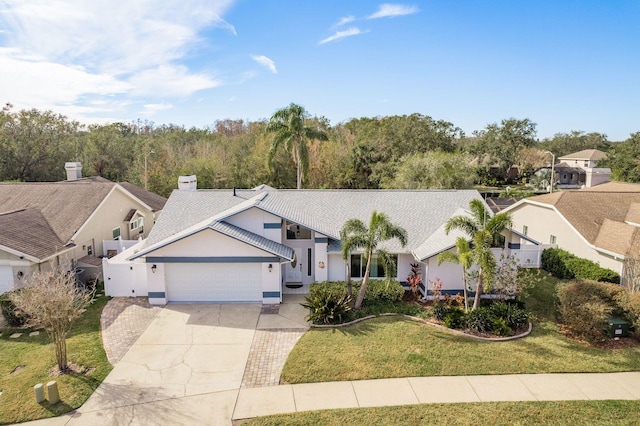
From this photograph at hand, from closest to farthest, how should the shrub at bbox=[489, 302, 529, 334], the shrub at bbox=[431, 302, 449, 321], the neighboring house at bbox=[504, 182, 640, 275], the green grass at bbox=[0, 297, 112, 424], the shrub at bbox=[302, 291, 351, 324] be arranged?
the green grass at bbox=[0, 297, 112, 424]
the shrub at bbox=[489, 302, 529, 334]
the shrub at bbox=[302, 291, 351, 324]
the shrub at bbox=[431, 302, 449, 321]
the neighboring house at bbox=[504, 182, 640, 275]

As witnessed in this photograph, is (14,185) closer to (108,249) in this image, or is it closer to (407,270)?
(108,249)

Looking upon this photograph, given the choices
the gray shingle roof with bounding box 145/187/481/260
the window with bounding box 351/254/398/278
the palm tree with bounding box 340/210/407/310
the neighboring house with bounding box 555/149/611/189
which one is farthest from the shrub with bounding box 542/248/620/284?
the neighboring house with bounding box 555/149/611/189

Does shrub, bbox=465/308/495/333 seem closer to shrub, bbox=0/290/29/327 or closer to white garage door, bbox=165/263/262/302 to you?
white garage door, bbox=165/263/262/302

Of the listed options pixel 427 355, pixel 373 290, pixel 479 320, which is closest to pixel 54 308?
pixel 427 355

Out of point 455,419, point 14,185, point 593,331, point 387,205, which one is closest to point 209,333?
point 455,419

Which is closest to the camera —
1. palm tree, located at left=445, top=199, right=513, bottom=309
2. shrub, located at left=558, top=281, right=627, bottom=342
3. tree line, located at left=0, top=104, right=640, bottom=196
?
shrub, located at left=558, top=281, right=627, bottom=342

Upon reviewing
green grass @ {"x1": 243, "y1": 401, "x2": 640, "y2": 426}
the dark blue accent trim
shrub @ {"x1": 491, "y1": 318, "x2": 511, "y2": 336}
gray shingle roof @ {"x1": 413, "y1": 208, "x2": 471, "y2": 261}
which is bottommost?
green grass @ {"x1": 243, "y1": 401, "x2": 640, "y2": 426}

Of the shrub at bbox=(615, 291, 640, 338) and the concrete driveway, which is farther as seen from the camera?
the shrub at bbox=(615, 291, 640, 338)

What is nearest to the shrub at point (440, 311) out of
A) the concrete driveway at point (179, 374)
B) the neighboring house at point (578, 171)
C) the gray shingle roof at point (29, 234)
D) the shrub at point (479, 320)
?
the shrub at point (479, 320)

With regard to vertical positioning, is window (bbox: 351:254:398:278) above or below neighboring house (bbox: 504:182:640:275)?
below
